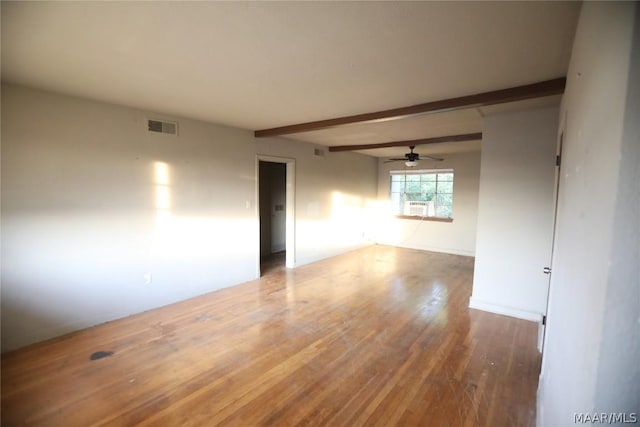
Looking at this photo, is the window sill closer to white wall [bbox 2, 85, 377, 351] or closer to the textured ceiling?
white wall [bbox 2, 85, 377, 351]

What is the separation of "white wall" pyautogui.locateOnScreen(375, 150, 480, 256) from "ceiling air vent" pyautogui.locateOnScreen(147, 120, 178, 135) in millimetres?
5508

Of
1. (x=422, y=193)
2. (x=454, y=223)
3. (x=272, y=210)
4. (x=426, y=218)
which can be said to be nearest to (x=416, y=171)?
(x=422, y=193)

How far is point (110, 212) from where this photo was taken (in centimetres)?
329

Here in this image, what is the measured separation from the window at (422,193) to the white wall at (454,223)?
166 mm

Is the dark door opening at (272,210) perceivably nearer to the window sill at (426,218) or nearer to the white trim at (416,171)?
the white trim at (416,171)

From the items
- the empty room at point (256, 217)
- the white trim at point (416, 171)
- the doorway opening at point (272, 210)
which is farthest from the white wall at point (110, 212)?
the white trim at point (416, 171)

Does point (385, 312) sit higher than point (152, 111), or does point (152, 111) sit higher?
point (152, 111)

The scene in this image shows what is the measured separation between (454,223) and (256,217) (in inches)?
185

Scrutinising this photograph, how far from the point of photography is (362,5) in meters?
1.47

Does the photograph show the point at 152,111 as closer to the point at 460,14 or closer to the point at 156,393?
the point at 156,393

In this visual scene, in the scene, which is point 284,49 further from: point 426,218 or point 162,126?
point 426,218

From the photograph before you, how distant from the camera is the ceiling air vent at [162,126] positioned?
3.56 meters

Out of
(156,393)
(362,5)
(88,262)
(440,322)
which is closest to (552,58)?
(362,5)

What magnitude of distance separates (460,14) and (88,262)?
12.7 ft
